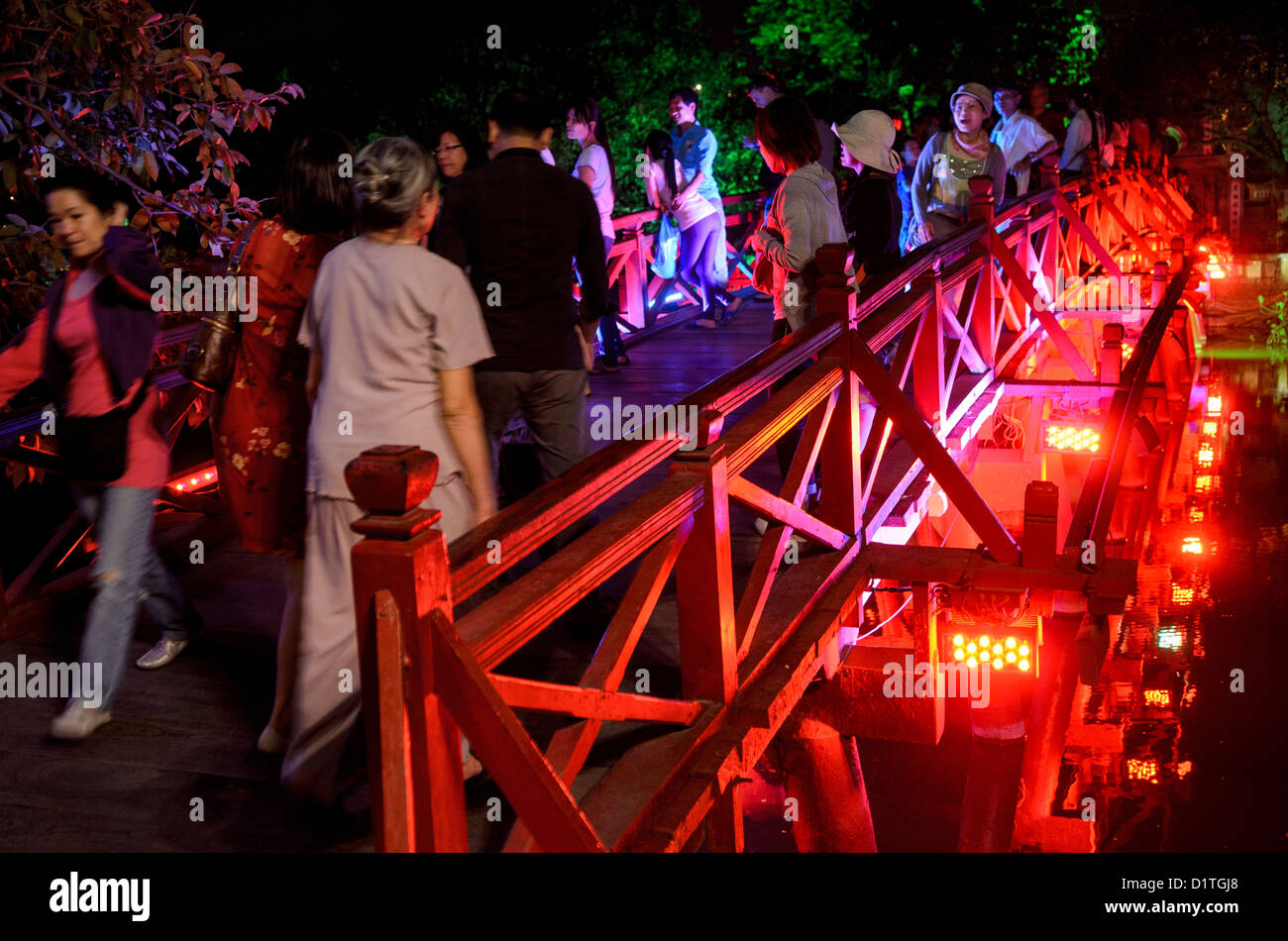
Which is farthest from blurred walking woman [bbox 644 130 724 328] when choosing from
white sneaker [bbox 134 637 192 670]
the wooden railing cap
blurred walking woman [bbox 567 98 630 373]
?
the wooden railing cap

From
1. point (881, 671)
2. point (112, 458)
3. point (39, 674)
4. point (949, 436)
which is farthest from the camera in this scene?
point (949, 436)

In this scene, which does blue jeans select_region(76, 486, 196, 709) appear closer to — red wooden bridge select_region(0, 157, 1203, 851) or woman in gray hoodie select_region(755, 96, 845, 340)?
red wooden bridge select_region(0, 157, 1203, 851)

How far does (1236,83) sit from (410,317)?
109 ft

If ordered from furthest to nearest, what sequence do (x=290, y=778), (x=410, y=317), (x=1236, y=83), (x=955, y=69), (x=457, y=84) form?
(x=1236, y=83) → (x=955, y=69) → (x=457, y=84) → (x=290, y=778) → (x=410, y=317)

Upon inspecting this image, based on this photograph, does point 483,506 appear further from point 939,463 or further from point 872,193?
point 872,193

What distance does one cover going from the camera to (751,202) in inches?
614

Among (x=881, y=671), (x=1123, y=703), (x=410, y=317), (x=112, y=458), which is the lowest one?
(x=1123, y=703)

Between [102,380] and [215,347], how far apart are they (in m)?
0.49

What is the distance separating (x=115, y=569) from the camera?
3.57 metres

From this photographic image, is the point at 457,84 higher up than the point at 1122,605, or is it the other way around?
the point at 457,84

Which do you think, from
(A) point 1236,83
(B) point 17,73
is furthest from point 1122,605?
(A) point 1236,83

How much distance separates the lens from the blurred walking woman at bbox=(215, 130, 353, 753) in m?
3.22

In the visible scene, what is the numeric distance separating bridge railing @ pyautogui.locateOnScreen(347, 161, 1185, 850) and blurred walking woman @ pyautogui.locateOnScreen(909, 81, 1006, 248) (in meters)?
0.53
